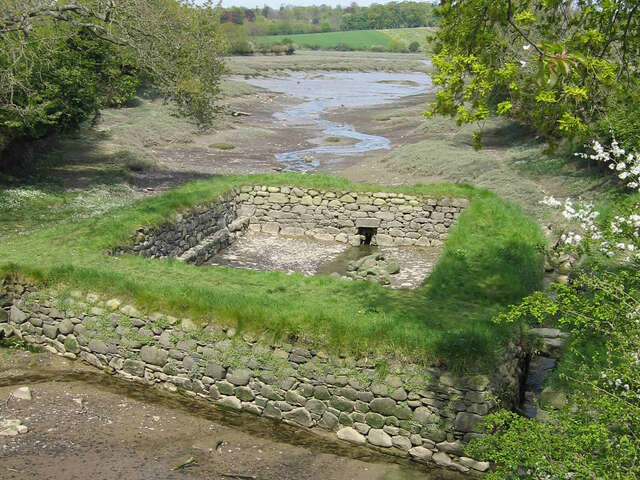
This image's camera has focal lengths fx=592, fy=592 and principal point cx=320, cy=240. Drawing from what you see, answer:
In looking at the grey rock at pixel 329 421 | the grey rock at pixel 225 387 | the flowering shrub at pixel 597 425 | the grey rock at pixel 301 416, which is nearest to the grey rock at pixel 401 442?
the grey rock at pixel 329 421

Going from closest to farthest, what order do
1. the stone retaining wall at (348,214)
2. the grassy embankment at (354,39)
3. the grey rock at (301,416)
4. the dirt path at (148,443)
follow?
1. the dirt path at (148,443)
2. the grey rock at (301,416)
3. the stone retaining wall at (348,214)
4. the grassy embankment at (354,39)

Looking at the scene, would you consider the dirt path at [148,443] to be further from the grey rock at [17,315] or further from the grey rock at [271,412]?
the grey rock at [17,315]

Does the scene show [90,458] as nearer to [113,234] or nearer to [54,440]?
[54,440]

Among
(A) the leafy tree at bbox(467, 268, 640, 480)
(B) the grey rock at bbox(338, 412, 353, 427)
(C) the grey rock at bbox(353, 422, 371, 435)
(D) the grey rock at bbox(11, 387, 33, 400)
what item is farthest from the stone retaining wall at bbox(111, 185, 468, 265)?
(A) the leafy tree at bbox(467, 268, 640, 480)

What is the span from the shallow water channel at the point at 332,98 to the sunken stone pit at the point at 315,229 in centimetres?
1103

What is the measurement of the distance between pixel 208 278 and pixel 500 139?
27525 mm

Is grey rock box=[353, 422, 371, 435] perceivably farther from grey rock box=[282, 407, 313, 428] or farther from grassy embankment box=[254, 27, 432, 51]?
grassy embankment box=[254, 27, 432, 51]

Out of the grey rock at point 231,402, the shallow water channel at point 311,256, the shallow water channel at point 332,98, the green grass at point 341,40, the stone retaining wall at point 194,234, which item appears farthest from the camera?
the green grass at point 341,40

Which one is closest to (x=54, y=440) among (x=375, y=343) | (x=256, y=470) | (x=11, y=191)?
(x=256, y=470)

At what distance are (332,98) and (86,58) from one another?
162 feet

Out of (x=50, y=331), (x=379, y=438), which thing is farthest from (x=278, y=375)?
(x=50, y=331)

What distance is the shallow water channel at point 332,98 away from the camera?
3747 centimetres

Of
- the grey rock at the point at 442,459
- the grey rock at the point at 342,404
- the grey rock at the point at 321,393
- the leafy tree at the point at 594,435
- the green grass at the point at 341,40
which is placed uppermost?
the green grass at the point at 341,40

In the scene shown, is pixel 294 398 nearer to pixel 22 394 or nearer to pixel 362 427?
pixel 362 427
